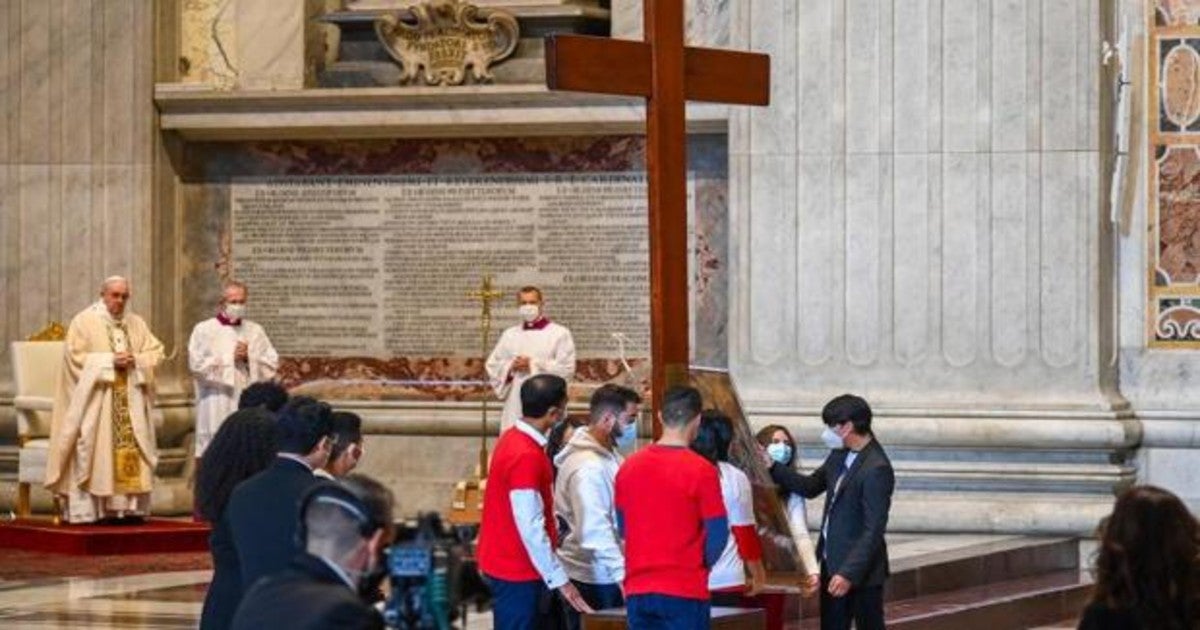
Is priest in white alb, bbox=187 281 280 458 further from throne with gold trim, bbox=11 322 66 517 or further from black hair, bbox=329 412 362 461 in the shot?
black hair, bbox=329 412 362 461

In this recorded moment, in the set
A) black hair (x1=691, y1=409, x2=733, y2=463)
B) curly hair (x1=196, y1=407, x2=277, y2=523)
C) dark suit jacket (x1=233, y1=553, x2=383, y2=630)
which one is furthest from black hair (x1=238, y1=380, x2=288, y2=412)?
dark suit jacket (x1=233, y1=553, x2=383, y2=630)

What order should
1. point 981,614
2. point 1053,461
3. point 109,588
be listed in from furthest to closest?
point 1053,461 < point 109,588 < point 981,614

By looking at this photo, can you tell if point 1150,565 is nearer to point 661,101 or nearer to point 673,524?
point 673,524

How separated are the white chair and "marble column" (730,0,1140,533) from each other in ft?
16.3

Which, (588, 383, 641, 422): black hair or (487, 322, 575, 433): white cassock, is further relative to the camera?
(487, 322, 575, 433): white cassock

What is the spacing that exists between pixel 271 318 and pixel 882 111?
515 centimetres

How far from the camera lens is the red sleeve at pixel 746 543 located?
11.6 metres

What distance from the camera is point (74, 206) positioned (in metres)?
20.7

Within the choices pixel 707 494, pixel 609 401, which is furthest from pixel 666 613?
pixel 609 401

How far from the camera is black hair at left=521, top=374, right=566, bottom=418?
36.6 feet

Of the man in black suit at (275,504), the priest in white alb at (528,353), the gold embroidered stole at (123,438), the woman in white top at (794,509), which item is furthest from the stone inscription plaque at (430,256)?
the man in black suit at (275,504)

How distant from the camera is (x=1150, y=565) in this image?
659 centimetres

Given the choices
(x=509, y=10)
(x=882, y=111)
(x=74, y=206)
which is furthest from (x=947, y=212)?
(x=74, y=206)

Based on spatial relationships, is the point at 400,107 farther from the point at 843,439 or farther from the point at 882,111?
the point at 843,439
